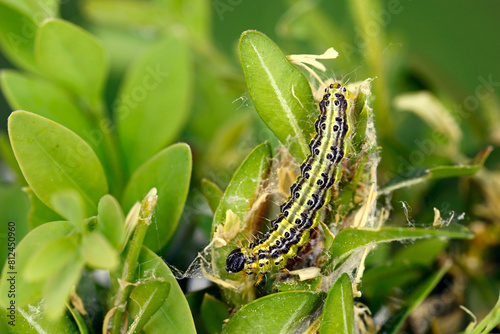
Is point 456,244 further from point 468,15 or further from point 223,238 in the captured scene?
point 468,15

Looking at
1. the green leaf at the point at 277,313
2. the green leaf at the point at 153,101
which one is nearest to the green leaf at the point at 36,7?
the green leaf at the point at 153,101

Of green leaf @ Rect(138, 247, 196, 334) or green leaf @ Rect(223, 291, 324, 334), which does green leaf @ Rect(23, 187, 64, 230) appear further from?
green leaf @ Rect(223, 291, 324, 334)

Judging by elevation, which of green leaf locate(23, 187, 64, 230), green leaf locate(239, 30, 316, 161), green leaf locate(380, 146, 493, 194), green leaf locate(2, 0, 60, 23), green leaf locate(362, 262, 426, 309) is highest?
green leaf locate(2, 0, 60, 23)

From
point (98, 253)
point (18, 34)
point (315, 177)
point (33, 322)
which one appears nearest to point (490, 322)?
point (315, 177)

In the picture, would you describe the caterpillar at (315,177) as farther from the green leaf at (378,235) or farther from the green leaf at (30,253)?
the green leaf at (30,253)

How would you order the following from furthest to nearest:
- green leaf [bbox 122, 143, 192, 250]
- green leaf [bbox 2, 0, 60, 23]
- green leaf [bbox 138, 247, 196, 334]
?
green leaf [bbox 2, 0, 60, 23] → green leaf [bbox 122, 143, 192, 250] → green leaf [bbox 138, 247, 196, 334]

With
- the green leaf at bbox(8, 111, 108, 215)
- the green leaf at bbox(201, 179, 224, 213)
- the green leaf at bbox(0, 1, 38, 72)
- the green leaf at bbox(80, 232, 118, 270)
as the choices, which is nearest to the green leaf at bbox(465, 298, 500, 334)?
the green leaf at bbox(201, 179, 224, 213)

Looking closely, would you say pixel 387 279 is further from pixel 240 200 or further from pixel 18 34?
pixel 18 34
